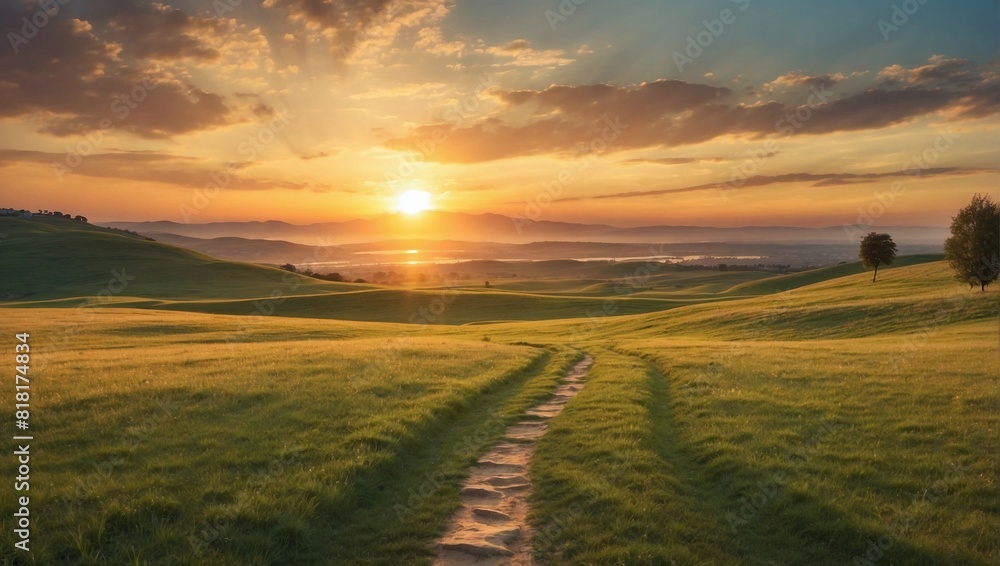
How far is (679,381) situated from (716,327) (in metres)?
28.0

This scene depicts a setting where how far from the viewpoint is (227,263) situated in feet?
459

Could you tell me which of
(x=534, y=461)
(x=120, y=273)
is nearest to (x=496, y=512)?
(x=534, y=461)

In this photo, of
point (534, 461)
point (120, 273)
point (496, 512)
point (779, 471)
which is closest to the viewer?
point (496, 512)

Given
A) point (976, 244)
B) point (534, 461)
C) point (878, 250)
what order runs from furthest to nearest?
point (878, 250) < point (976, 244) < point (534, 461)

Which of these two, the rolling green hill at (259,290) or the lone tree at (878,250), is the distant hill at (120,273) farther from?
the lone tree at (878,250)

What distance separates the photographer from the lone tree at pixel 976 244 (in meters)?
49.0

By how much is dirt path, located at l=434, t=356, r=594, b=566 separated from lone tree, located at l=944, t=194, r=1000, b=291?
5513 centimetres

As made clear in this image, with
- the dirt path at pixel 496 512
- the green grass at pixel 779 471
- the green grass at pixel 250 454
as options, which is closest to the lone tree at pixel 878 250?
the green grass at pixel 779 471

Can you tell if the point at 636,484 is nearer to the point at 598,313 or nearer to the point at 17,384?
the point at 17,384

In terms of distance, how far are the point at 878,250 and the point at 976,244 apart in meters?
22.6

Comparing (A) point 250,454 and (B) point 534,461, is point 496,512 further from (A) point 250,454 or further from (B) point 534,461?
(A) point 250,454

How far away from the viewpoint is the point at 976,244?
49656mm

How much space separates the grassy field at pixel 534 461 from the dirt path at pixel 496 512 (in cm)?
35

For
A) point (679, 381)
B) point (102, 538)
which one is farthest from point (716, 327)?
point (102, 538)
